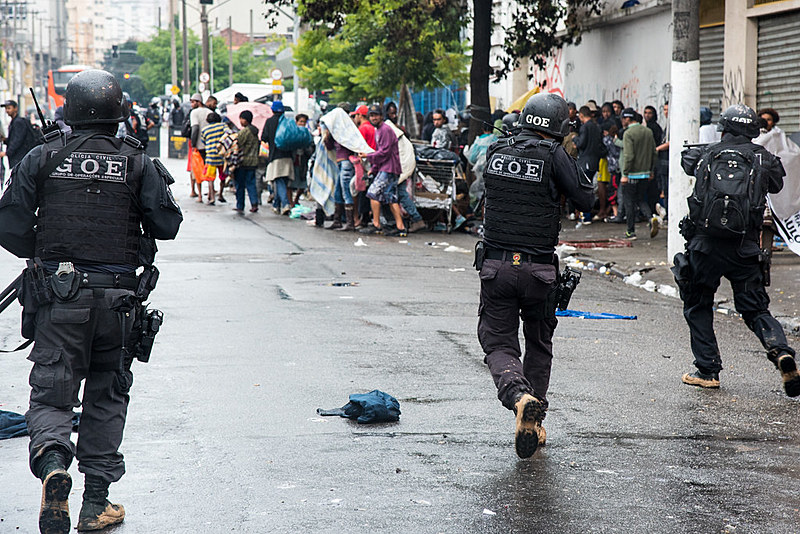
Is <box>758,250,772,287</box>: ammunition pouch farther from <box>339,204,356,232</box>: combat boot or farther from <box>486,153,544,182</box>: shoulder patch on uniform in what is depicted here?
<box>339,204,356,232</box>: combat boot

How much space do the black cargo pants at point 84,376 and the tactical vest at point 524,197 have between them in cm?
202

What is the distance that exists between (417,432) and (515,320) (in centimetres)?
78

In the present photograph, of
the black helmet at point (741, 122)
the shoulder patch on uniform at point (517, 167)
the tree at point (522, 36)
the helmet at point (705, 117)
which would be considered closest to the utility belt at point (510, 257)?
the shoulder patch on uniform at point (517, 167)

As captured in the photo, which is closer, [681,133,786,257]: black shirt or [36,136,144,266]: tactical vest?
[36,136,144,266]: tactical vest

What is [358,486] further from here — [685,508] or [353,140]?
[353,140]

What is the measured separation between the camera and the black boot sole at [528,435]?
516cm

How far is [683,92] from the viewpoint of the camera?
496 inches

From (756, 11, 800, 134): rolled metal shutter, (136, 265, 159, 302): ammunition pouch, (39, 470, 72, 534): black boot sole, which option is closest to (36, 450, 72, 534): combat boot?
(39, 470, 72, 534): black boot sole

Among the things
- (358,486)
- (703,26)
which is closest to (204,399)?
(358,486)

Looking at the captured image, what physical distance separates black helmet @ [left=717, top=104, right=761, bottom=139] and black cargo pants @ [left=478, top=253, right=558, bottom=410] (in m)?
2.11

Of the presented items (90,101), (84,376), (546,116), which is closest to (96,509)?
(84,376)

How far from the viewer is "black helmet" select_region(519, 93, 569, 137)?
5719 mm

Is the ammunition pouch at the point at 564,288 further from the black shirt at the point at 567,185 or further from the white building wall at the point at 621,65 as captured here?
the white building wall at the point at 621,65

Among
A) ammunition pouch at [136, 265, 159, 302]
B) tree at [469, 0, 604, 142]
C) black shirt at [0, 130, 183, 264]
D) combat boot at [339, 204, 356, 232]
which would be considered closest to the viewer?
black shirt at [0, 130, 183, 264]
